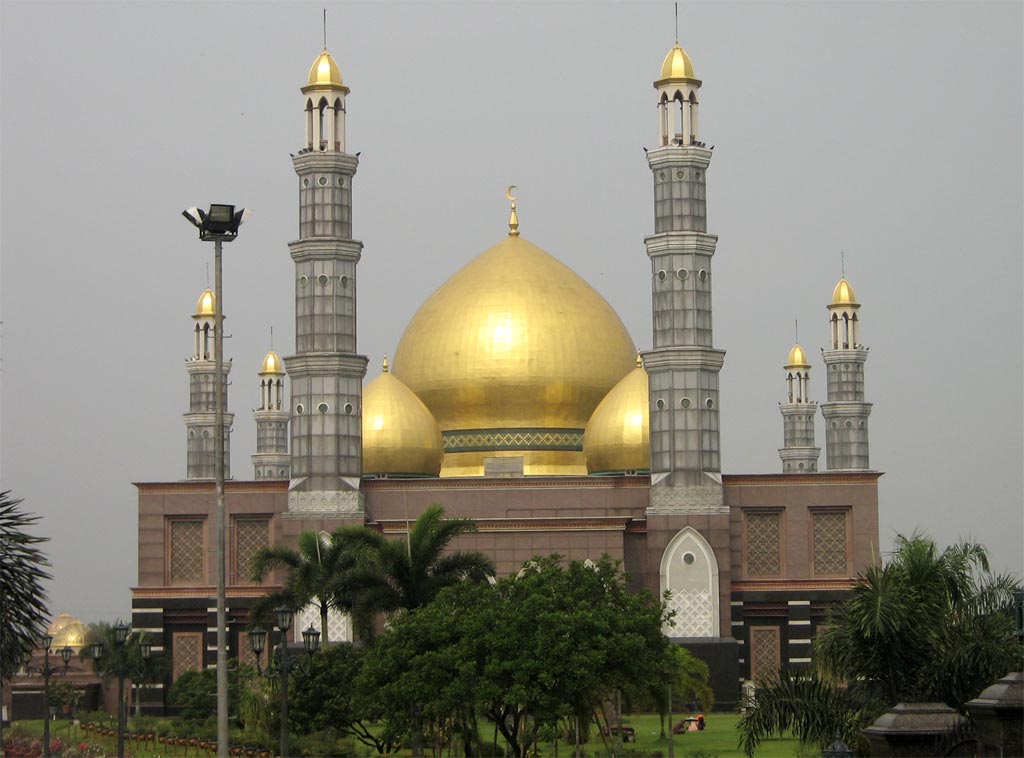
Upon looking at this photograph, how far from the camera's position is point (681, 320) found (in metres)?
55.2

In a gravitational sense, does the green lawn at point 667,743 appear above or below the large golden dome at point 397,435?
below

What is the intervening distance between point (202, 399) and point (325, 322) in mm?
14481

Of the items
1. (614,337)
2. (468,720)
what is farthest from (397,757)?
(614,337)

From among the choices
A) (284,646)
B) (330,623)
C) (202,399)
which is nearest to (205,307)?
(202,399)

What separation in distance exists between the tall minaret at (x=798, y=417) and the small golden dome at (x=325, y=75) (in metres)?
26.0

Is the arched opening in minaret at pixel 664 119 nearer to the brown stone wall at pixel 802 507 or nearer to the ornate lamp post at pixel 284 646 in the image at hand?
the brown stone wall at pixel 802 507

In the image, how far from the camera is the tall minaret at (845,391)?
68375mm

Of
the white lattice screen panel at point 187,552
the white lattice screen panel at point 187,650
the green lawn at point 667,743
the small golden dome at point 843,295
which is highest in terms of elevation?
the small golden dome at point 843,295

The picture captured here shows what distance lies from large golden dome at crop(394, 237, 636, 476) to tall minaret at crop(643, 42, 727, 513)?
617 centimetres

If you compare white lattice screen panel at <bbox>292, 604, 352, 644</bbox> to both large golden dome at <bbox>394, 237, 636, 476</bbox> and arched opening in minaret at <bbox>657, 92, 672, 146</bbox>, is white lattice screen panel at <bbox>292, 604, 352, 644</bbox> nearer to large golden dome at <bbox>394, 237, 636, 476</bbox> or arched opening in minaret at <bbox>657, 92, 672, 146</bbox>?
large golden dome at <bbox>394, 237, 636, 476</bbox>

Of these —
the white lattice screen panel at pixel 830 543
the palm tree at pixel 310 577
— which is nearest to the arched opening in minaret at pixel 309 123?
the palm tree at pixel 310 577

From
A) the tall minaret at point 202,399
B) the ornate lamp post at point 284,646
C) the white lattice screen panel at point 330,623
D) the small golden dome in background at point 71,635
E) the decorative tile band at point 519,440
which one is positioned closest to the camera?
the ornate lamp post at point 284,646

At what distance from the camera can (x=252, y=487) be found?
56.5 meters

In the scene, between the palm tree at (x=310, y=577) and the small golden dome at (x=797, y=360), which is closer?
the palm tree at (x=310, y=577)
